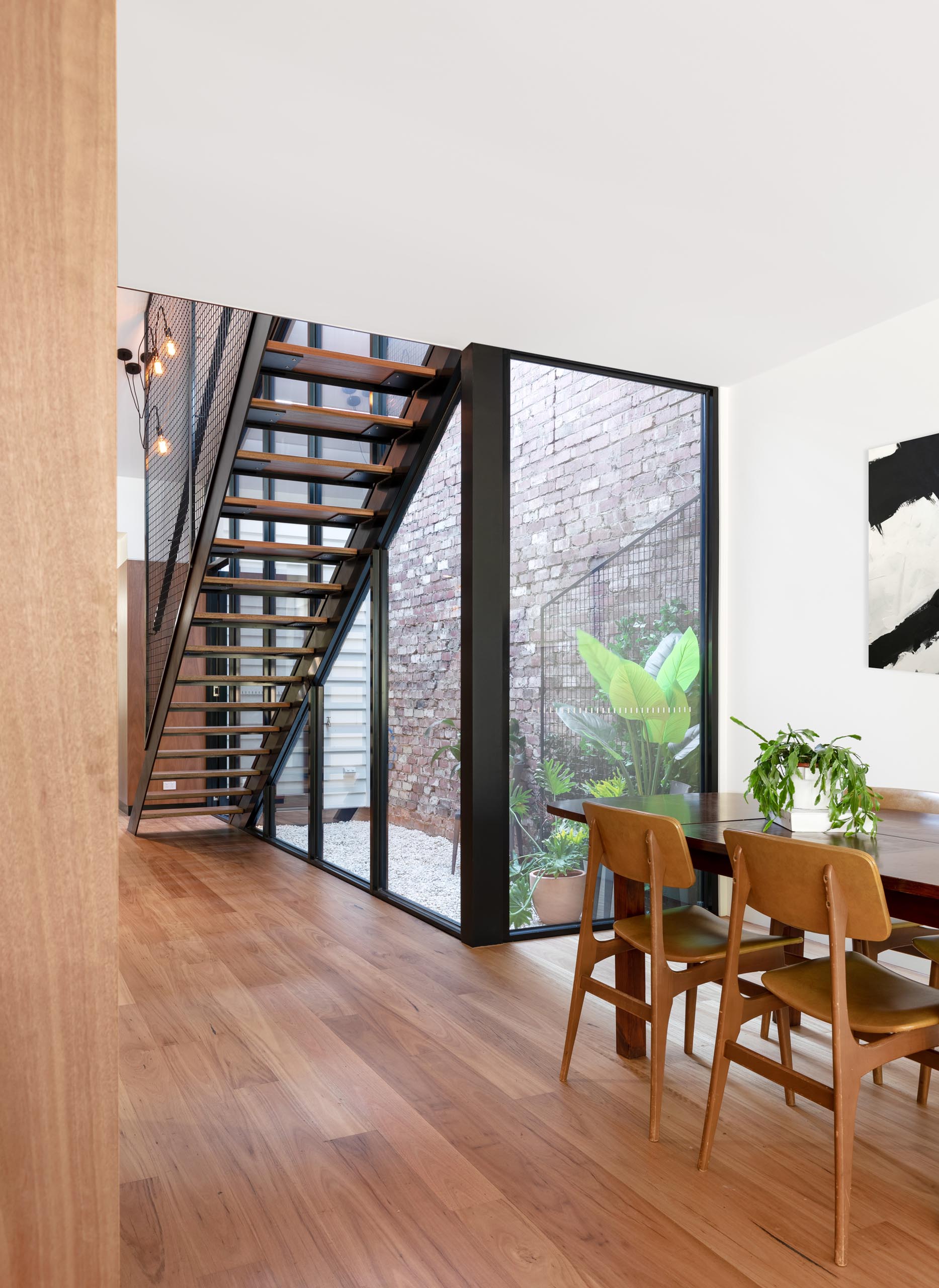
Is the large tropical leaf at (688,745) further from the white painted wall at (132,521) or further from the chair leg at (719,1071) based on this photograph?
the white painted wall at (132,521)

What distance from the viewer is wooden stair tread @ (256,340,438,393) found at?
4012 mm

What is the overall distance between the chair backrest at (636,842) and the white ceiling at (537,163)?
6.10 ft

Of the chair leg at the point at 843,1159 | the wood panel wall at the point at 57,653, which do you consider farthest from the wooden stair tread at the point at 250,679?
the wood panel wall at the point at 57,653

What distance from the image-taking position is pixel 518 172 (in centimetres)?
279

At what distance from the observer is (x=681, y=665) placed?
4805 millimetres

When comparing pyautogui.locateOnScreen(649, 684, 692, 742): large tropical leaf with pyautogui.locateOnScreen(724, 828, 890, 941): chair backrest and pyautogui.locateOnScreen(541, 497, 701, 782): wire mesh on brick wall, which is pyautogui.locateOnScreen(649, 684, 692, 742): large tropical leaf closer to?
pyautogui.locateOnScreen(541, 497, 701, 782): wire mesh on brick wall

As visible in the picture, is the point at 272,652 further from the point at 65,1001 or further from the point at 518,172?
the point at 65,1001

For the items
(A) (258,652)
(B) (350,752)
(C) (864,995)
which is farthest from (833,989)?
(A) (258,652)

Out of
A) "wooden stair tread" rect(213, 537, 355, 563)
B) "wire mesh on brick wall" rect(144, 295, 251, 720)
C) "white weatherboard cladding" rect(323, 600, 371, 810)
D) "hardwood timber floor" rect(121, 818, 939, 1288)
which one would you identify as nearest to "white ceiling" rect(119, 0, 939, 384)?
"wire mesh on brick wall" rect(144, 295, 251, 720)

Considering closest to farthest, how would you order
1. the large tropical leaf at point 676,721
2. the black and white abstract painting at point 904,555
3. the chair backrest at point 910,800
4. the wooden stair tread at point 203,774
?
the chair backrest at point 910,800 → the black and white abstract painting at point 904,555 → the large tropical leaf at point 676,721 → the wooden stair tread at point 203,774

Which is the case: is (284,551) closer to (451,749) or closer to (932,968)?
(451,749)

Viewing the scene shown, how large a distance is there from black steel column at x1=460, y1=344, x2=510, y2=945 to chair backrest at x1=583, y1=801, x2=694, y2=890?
4.26ft

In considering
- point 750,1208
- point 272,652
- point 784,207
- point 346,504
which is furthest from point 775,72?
point 272,652

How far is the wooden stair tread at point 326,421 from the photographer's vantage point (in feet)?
13.8
